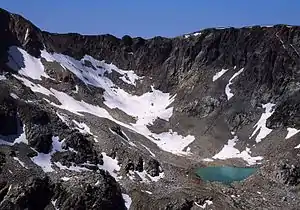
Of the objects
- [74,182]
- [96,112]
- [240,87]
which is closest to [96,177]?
[74,182]

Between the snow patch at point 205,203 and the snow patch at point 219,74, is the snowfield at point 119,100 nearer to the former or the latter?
the snow patch at point 219,74

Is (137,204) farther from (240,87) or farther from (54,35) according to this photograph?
(54,35)

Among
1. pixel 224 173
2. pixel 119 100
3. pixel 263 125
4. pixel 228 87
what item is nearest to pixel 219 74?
pixel 228 87

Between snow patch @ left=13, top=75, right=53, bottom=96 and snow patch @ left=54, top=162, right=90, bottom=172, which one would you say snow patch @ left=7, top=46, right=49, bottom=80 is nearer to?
snow patch @ left=13, top=75, right=53, bottom=96

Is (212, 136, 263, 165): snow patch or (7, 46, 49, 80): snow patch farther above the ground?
(7, 46, 49, 80): snow patch

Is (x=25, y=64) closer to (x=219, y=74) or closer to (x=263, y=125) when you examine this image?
(x=219, y=74)

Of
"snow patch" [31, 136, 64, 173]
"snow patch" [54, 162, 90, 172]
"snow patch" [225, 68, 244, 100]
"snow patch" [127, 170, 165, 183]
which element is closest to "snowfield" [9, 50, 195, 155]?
"snow patch" [225, 68, 244, 100]
